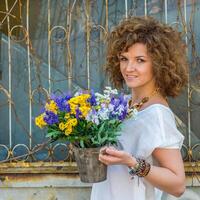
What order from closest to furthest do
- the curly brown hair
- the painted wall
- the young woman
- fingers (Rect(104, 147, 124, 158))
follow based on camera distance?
fingers (Rect(104, 147, 124, 158)) < the young woman < the curly brown hair < the painted wall

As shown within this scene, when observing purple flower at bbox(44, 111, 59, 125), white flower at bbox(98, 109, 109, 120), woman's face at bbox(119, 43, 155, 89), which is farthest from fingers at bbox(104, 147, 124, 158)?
woman's face at bbox(119, 43, 155, 89)

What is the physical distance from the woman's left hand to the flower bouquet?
1.7 inches

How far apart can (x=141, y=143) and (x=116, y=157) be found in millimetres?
194

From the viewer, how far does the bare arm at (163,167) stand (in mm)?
1891

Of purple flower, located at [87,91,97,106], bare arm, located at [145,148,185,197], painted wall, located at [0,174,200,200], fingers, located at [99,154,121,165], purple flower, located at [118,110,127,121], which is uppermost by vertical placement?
purple flower, located at [87,91,97,106]

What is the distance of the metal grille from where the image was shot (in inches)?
123

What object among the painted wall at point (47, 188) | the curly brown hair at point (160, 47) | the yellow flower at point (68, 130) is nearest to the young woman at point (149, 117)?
the curly brown hair at point (160, 47)

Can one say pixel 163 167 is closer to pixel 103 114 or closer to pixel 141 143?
pixel 141 143

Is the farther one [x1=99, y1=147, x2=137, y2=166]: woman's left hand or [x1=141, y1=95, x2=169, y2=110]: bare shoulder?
[x1=141, y1=95, x2=169, y2=110]: bare shoulder

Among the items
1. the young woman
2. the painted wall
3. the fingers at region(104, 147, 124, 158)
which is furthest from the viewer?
the painted wall

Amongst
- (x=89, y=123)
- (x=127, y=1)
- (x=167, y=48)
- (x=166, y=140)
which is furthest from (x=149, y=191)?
(x=127, y=1)

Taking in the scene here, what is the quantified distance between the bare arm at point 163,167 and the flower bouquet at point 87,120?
6 cm

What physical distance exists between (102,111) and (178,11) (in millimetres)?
1462

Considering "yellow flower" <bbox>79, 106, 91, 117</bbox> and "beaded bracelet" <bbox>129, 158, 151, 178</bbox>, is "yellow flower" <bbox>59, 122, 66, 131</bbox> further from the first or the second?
"beaded bracelet" <bbox>129, 158, 151, 178</bbox>
